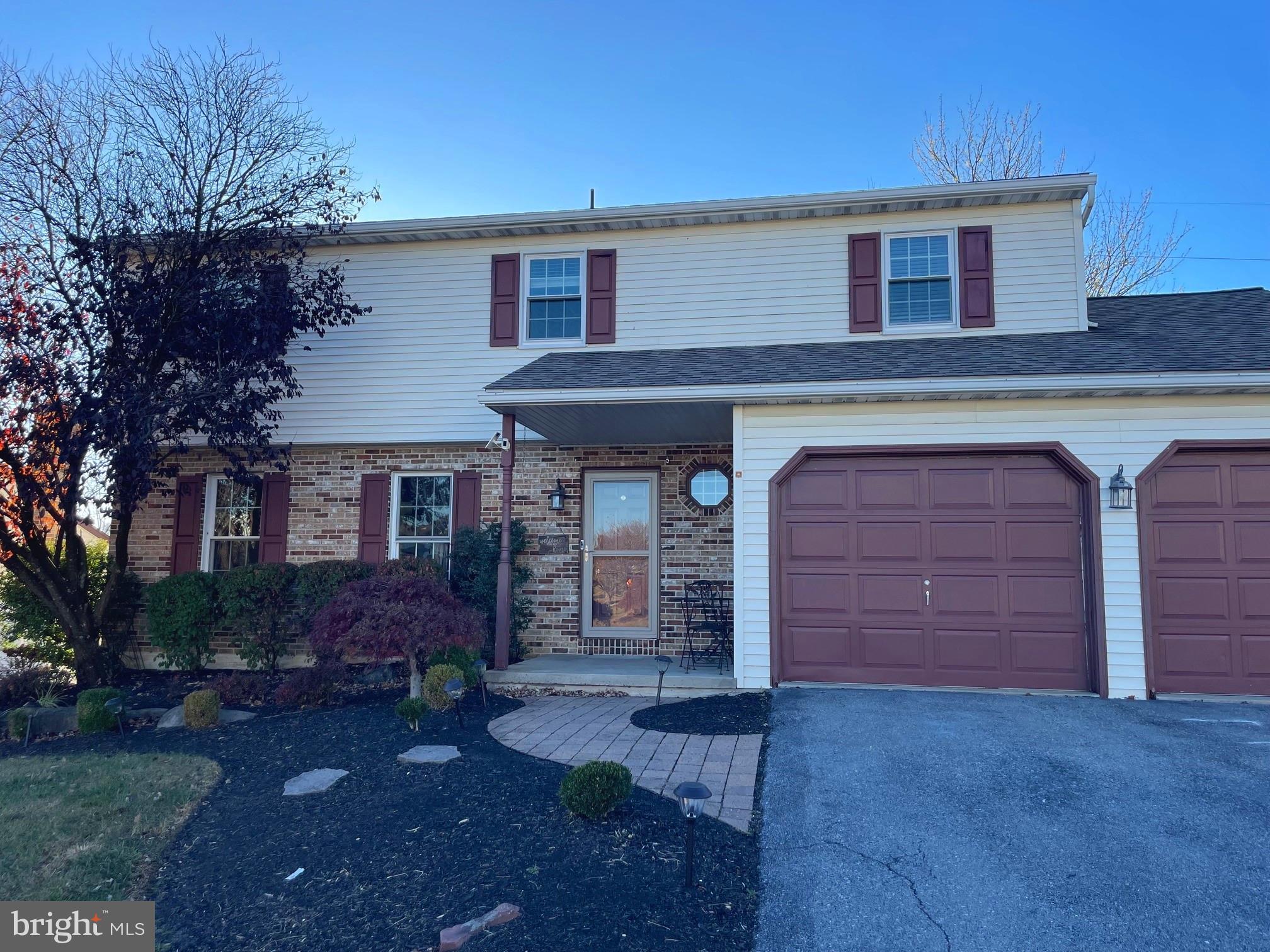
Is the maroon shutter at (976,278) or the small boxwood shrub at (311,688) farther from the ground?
the maroon shutter at (976,278)

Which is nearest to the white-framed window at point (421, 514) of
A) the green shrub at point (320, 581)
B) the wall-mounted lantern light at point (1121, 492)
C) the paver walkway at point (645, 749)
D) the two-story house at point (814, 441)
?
the two-story house at point (814, 441)

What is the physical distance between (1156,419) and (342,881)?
751 cm

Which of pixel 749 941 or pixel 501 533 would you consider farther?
pixel 501 533

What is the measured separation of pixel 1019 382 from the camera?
22.7 feet

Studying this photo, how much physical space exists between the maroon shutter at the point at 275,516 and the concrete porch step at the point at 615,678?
12.3 ft

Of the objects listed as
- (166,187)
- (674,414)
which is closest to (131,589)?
(166,187)

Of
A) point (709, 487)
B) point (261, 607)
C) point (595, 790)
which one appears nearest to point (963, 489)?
point (709, 487)

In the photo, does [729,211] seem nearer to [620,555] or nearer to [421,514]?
[620,555]

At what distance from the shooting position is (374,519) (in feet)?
32.0

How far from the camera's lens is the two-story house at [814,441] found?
6.96 metres

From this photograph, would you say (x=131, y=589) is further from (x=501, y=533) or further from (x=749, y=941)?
(x=749, y=941)

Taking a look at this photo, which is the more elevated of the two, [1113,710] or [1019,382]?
[1019,382]

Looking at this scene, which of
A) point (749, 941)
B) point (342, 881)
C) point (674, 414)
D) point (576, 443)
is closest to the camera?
point (749, 941)

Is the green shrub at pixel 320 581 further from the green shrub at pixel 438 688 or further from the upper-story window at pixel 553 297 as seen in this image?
the upper-story window at pixel 553 297
